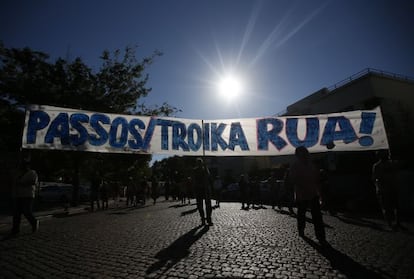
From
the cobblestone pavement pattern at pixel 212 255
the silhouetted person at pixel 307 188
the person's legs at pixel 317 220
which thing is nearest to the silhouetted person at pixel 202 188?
the cobblestone pavement pattern at pixel 212 255

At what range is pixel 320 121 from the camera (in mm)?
9820

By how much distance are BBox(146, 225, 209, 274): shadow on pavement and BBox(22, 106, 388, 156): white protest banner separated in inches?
150

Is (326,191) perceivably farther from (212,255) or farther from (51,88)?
(51,88)

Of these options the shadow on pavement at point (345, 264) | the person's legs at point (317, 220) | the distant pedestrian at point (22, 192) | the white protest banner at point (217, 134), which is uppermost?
the white protest banner at point (217, 134)

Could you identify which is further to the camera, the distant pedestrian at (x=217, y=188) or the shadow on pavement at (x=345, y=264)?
the distant pedestrian at (x=217, y=188)

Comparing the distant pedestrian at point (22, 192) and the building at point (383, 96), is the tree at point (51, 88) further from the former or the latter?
the building at point (383, 96)

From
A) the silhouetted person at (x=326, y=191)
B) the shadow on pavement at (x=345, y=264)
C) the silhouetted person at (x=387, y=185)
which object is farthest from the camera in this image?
the silhouetted person at (x=326, y=191)

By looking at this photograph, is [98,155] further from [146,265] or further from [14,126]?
[146,265]

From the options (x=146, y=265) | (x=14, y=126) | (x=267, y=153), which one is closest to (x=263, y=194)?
(x=267, y=153)

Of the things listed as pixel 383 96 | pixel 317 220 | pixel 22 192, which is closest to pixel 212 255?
pixel 317 220

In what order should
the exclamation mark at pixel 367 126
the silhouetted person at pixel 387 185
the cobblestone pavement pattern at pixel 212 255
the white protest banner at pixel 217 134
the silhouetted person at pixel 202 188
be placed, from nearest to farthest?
1. the cobblestone pavement pattern at pixel 212 255
2. the silhouetted person at pixel 387 185
3. the silhouetted person at pixel 202 188
4. the white protest banner at pixel 217 134
5. the exclamation mark at pixel 367 126

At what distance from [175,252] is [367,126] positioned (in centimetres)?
871

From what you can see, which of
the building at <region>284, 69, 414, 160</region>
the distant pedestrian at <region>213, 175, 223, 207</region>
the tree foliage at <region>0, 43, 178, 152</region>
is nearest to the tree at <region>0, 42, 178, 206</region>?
the tree foliage at <region>0, 43, 178, 152</region>

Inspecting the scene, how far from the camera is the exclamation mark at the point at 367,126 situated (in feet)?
30.2
